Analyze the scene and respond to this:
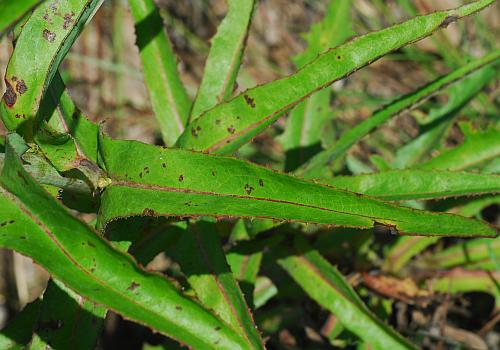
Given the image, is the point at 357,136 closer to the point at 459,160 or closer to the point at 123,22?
the point at 459,160

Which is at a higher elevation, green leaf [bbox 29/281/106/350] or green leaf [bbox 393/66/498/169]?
green leaf [bbox 29/281/106/350]

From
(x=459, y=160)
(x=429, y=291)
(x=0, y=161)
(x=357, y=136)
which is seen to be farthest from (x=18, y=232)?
(x=429, y=291)

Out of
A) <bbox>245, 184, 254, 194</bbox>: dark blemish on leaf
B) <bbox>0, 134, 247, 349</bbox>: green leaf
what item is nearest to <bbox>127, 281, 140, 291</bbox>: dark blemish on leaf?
<bbox>0, 134, 247, 349</bbox>: green leaf

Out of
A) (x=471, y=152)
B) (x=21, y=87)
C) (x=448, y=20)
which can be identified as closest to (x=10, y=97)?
(x=21, y=87)

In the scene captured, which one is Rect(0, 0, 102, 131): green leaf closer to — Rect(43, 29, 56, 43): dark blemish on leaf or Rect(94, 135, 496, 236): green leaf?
Rect(43, 29, 56, 43): dark blemish on leaf

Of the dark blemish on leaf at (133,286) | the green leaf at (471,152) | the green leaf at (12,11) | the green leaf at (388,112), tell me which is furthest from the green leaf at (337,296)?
the green leaf at (12,11)

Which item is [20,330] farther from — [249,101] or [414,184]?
[414,184]
